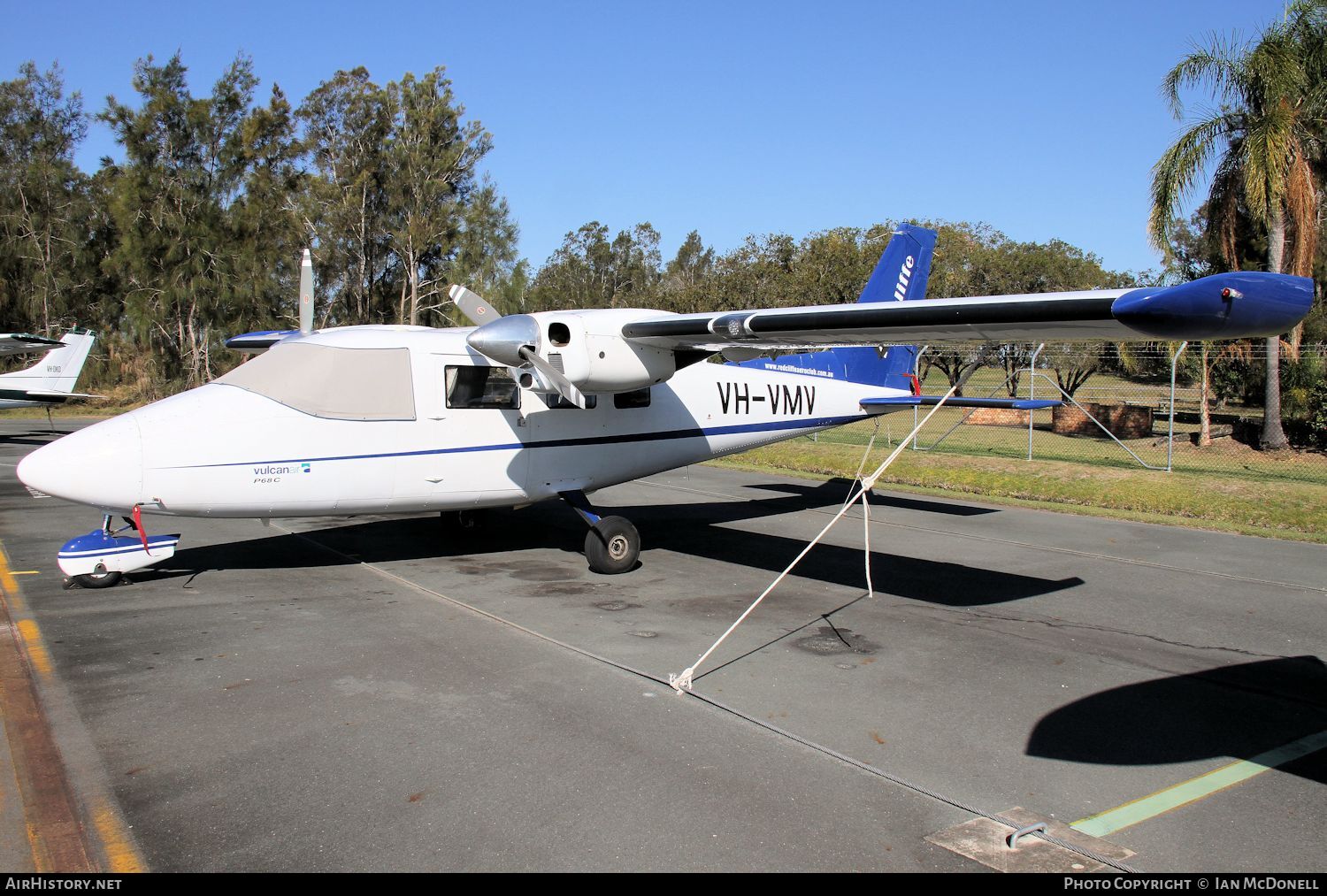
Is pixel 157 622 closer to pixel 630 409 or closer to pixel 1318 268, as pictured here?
pixel 630 409

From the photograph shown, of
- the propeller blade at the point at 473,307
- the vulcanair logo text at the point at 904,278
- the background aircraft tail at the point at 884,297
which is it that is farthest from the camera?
the vulcanair logo text at the point at 904,278

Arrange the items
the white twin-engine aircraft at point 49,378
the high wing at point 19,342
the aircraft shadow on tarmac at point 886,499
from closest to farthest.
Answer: the aircraft shadow on tarmac at point 886,499
the high wing at point 19,342
the white twin-engine aircraft at point 49,378

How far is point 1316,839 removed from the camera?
167 inches

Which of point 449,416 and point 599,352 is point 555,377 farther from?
point 449,416

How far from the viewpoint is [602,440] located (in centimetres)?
1082

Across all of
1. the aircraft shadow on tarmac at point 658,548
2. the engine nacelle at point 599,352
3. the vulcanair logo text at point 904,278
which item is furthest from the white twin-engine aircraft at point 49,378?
the vulcanair logo text at point 904,278

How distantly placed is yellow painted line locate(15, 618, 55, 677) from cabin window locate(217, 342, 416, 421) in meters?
2.81

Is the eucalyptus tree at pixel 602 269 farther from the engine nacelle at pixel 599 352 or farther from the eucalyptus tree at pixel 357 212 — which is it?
the engine nacelle at pixel 599 352

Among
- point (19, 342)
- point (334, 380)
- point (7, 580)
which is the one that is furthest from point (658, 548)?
point (19, 342)

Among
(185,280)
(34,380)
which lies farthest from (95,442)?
(185,280)

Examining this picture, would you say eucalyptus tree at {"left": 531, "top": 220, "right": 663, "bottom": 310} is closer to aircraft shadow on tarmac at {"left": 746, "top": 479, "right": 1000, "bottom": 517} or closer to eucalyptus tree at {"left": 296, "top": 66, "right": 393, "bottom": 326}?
eucalyptus tree at {"left": 296, "top": 66, "right": 393, "bottom": 326}

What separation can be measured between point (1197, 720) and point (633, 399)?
7026 millimetres

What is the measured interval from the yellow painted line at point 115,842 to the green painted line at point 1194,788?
4414mm

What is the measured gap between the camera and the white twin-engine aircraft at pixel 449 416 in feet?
26.0
